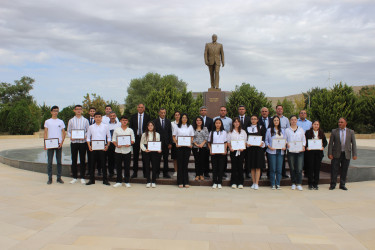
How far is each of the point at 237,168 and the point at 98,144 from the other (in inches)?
132

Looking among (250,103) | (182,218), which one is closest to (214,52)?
(182,218)

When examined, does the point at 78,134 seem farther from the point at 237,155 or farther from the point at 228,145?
the point at 237,155

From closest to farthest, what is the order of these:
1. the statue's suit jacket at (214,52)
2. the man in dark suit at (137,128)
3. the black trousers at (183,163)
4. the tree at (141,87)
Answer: the black trousers at (183,163), the man in dark suit at (137,128), the statue's suit jacket at (214,52), the tree at (141,87)

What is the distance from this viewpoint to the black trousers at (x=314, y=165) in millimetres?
6996

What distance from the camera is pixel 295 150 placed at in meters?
6.87

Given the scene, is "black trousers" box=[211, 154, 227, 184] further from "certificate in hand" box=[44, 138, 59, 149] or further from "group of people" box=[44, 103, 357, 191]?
"certificate in hand" box=[44, 138, 59, 149]

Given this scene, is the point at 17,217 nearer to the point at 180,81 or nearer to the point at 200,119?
the point at 200,119

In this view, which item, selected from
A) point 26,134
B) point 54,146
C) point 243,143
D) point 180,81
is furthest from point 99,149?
point 180,81

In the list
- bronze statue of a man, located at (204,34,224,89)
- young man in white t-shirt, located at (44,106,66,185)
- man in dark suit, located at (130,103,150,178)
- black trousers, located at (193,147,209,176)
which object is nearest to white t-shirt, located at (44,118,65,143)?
young man in white t-shirt, located at (44,106,66,185)

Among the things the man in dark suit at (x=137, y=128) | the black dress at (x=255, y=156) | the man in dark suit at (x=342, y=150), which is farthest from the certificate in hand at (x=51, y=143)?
the man in dark suit at (x=342, y=150)

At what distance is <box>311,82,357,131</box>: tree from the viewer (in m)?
24.0

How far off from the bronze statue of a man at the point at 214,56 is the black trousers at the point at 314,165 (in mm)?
6461

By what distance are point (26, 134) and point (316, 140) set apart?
78.5ft

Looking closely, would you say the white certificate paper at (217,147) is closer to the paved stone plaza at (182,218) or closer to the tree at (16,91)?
the paved stone plaza at (182,218)
